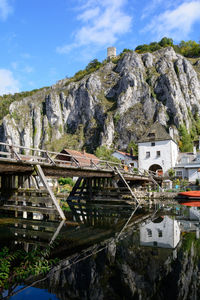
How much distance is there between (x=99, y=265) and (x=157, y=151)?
161 ft

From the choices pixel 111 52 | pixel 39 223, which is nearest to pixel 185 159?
pixel 39 223

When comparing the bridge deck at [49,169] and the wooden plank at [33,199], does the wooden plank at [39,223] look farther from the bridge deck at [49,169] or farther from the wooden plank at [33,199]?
the bridge deck at [49,169]

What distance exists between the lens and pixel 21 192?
14.7 m

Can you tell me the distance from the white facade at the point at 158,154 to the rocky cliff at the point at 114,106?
25204 millimetres

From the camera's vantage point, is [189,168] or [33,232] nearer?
[33,232]

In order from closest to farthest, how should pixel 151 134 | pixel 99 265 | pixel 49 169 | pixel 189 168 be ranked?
pixel 99 265 → pixel 49 169 → pixel 189 168 → pixel 151 134

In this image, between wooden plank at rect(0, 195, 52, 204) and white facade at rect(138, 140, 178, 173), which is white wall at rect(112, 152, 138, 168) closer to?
white facade at rect(138, 140, 178, 173)

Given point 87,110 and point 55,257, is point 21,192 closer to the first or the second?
point 55,257

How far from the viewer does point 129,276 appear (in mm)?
5840

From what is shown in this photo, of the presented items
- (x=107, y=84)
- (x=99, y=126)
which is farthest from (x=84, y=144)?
(x=107, y=84)

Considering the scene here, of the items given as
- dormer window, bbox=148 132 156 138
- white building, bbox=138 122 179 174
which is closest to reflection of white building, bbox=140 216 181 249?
white building, bbox=138 122 179 174

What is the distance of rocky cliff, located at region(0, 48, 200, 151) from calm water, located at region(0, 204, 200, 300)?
2807 inches

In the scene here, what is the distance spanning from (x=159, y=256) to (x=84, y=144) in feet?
273

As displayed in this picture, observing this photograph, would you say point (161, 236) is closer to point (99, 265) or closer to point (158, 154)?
point (99, 265)
